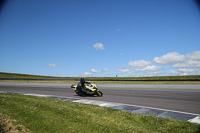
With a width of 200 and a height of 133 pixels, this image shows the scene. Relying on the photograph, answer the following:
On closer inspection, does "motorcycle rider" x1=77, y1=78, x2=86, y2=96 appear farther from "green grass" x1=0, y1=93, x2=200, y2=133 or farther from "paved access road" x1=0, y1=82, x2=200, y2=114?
"green grass" x1=0, y1=93, x2=200, y2=133

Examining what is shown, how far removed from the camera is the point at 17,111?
6.96 metres

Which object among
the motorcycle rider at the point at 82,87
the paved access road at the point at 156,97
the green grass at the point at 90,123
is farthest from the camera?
the motorcycle rider at the point at 82,87

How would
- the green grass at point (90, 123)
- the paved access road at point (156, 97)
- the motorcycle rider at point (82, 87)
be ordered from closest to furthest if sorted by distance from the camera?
the green grass at point (90, 123) < the paved access road at point (156, 97) < the motorcycle rider at point (82, 87)

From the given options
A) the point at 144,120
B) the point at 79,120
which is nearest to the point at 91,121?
the point at 79,120

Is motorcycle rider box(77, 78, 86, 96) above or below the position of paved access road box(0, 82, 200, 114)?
above

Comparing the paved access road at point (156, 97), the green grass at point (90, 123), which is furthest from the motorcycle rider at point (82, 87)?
the green grass at point (90, 123)

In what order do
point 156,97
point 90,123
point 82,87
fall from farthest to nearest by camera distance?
point 82,87 < point 156,97 < point 90,123

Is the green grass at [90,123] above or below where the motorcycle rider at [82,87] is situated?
below

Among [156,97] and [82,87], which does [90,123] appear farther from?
[156,97]

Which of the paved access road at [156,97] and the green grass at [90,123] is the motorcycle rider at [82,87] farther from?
the green grass at [90,123]

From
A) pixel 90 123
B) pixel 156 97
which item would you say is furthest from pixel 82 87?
pixel 90 123

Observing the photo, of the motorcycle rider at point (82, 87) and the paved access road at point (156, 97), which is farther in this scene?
the motorcycle rider at point (82, 87)

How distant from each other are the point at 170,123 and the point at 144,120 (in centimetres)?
86

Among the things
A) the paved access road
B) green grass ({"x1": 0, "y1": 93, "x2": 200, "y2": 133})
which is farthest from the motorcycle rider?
green grass ({"x1": 0, "y1": 93, "x2": 200, "y2": 133})
